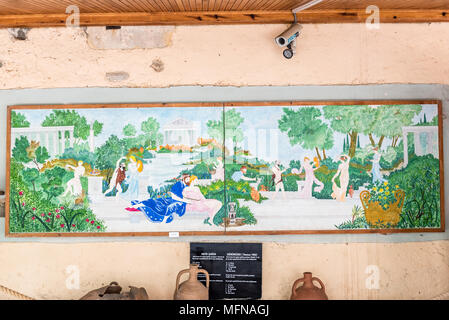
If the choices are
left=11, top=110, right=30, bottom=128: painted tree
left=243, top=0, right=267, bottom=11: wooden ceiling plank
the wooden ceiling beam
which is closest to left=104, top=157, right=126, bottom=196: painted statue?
→ left=11, top=110, right=30, bottom=128: painted tree

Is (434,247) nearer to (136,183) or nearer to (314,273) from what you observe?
(314,273)

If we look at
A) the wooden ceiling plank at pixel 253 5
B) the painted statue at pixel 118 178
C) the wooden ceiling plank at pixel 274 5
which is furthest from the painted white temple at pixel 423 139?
the painted statue at pixel 118 178

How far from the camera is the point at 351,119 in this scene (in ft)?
8.27

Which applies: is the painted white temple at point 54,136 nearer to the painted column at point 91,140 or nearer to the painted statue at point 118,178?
the painted column at point 91,140

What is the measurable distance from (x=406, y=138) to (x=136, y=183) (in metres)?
2.04

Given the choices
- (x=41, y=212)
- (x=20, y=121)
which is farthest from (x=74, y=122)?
(x=41, y=212)

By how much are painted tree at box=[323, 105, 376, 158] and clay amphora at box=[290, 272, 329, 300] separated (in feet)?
3.09

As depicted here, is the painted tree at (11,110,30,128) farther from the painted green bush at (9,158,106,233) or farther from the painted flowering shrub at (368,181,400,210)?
the painted flowering shrub at (368,181,400,210)

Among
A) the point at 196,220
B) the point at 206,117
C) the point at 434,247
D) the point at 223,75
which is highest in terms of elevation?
the point at 223,75

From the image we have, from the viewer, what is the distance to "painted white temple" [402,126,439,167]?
2523 mm

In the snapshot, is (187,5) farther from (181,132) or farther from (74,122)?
(74,122)

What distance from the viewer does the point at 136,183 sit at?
8.26ft

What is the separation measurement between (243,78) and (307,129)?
24.1 inches

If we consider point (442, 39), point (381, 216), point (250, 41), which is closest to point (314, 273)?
point (381, 216)
